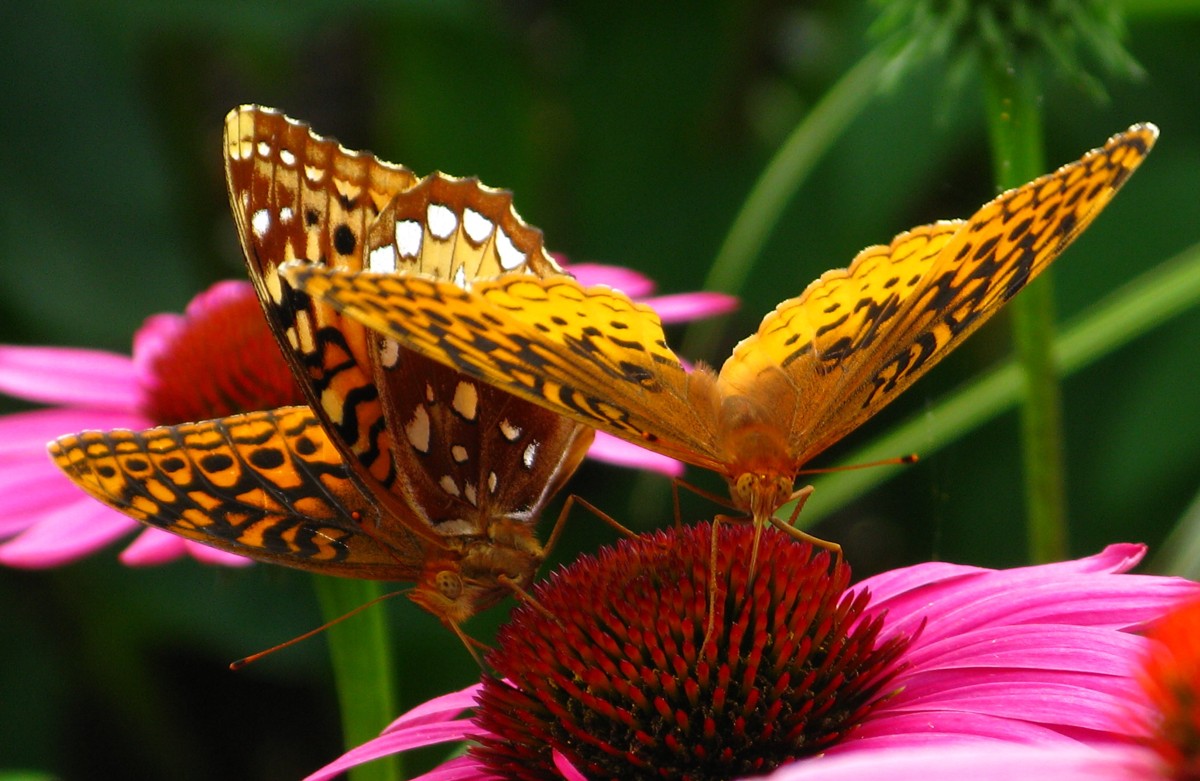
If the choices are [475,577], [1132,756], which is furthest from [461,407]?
[1132,756]

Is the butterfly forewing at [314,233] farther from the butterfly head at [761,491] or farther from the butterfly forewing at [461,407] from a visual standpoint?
the butterfly head at [761,491]

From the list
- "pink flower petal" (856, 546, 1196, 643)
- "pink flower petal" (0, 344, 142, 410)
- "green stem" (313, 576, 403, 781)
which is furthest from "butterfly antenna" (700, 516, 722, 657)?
"pink flower petal" (0, 344, 142, 410)

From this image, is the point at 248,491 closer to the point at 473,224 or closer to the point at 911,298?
the point at 473,224

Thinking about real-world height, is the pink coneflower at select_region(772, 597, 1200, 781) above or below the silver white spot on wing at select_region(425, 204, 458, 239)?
below

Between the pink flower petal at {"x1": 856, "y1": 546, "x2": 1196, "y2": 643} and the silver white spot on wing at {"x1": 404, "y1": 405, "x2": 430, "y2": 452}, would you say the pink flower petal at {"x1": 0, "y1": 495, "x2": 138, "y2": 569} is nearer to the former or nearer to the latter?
the silver white spot on wing at {"x1": 404, "y1": 405, "x2": 430, "y2": 452}

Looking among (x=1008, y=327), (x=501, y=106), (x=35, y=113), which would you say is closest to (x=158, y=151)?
(x=35, y=113)

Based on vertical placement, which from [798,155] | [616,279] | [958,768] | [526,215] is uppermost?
[526,215]
